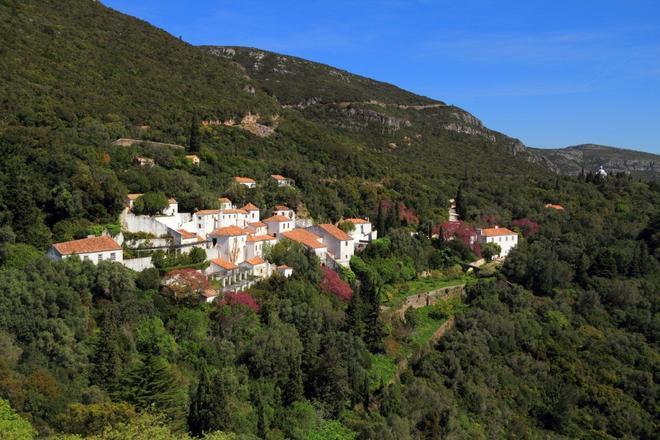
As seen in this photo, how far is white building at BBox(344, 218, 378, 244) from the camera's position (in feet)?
145

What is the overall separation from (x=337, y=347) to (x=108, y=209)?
14.0 meters

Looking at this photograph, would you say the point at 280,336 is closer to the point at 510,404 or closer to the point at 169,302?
the point at 169,302

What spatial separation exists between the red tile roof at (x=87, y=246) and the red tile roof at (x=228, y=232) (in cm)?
593

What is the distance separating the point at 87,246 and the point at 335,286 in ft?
44.8

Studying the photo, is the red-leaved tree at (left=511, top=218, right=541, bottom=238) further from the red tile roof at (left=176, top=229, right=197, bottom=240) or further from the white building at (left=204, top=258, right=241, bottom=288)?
the red tile roof at (left=176, top=229, right=197, bottom=240)

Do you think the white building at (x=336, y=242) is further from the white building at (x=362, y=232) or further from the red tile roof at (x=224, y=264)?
the red tile roof at (x=224, y=264)

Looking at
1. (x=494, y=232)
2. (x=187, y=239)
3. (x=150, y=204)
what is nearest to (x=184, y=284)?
(x=187, y=239)

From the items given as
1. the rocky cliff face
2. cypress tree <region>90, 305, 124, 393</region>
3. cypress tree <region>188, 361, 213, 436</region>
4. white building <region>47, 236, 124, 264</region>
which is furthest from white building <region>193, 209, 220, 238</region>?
the rocky cliff face

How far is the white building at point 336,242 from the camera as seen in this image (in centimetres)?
3872

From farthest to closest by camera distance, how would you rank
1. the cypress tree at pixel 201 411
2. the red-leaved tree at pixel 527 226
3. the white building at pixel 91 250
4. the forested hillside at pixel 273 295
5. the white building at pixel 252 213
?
1. the red-leaved tree at pixel 527 226
2. the white building at pixel 252 213
3. the white building at pixel 91 250
4. the forested hillside at pixel 273 295
5. the cypress tree at pixel 201 411

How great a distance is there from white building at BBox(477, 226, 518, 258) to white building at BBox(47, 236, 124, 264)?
31.3 meters

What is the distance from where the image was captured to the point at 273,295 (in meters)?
30.8

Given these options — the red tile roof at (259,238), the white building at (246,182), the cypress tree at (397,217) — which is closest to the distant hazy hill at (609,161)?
the cypress tree at (397,217)

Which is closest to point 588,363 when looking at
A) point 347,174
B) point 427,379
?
point 427,379
